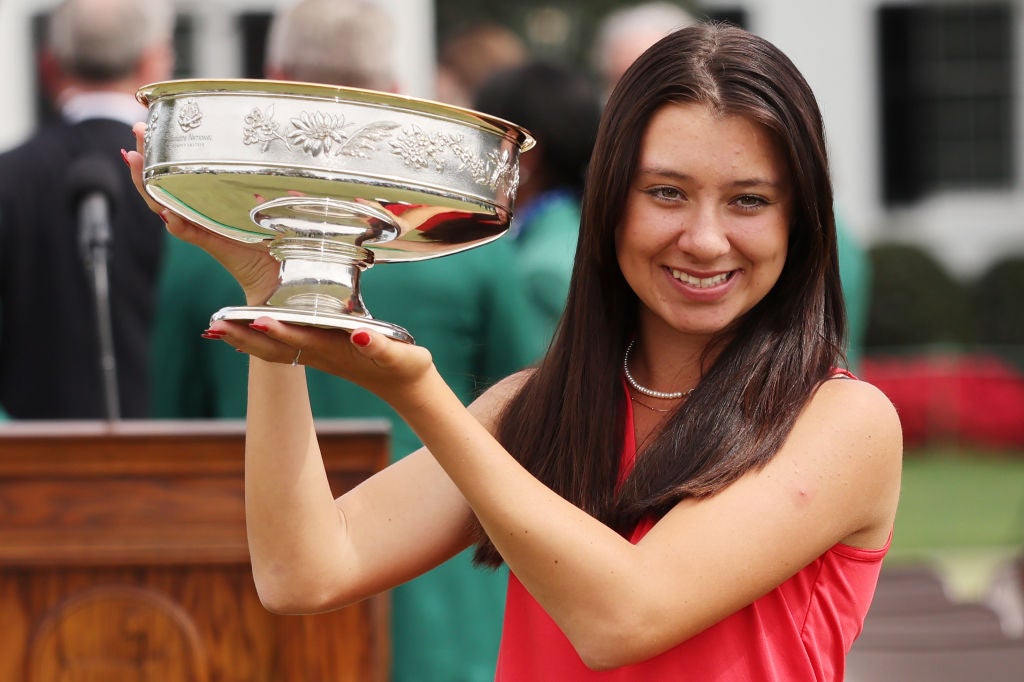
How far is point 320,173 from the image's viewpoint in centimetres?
163

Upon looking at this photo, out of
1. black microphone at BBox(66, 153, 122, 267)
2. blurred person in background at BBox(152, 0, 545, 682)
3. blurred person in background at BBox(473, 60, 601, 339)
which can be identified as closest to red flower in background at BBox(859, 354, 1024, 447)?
blurred person in background at BBox(473, 60, 601, 339)

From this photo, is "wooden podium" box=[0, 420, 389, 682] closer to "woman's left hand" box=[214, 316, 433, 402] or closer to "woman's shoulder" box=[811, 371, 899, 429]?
"woman's shoulder" box=[811, 371, 899, 429]

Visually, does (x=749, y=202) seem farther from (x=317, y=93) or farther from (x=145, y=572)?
(x=145, y=572)

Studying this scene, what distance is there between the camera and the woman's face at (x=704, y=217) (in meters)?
1.86

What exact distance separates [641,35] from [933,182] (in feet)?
42.0

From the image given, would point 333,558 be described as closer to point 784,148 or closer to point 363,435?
point 784,148

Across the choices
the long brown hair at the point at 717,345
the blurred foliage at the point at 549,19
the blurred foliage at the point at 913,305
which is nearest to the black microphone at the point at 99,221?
the long brown hair at the point at 717,345

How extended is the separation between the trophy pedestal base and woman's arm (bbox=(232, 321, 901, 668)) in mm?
16

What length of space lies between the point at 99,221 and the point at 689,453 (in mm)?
1845

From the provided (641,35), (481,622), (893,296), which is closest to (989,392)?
(893,296)

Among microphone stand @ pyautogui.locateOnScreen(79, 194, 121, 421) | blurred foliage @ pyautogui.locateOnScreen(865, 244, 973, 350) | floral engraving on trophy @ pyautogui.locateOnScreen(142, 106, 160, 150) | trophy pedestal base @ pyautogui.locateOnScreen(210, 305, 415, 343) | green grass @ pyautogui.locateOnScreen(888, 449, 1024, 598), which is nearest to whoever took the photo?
trophy pedestal base @ pyautogui.locateOnScreen(210, 305, 415, 343)

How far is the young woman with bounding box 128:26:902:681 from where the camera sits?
1795 mm

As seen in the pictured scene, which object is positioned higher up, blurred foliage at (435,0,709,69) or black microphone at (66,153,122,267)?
blurred foliage at (435,0,709,69)

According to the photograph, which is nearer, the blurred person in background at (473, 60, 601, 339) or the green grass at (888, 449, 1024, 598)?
the blurred person in background at (473, 60, 601, 339)
